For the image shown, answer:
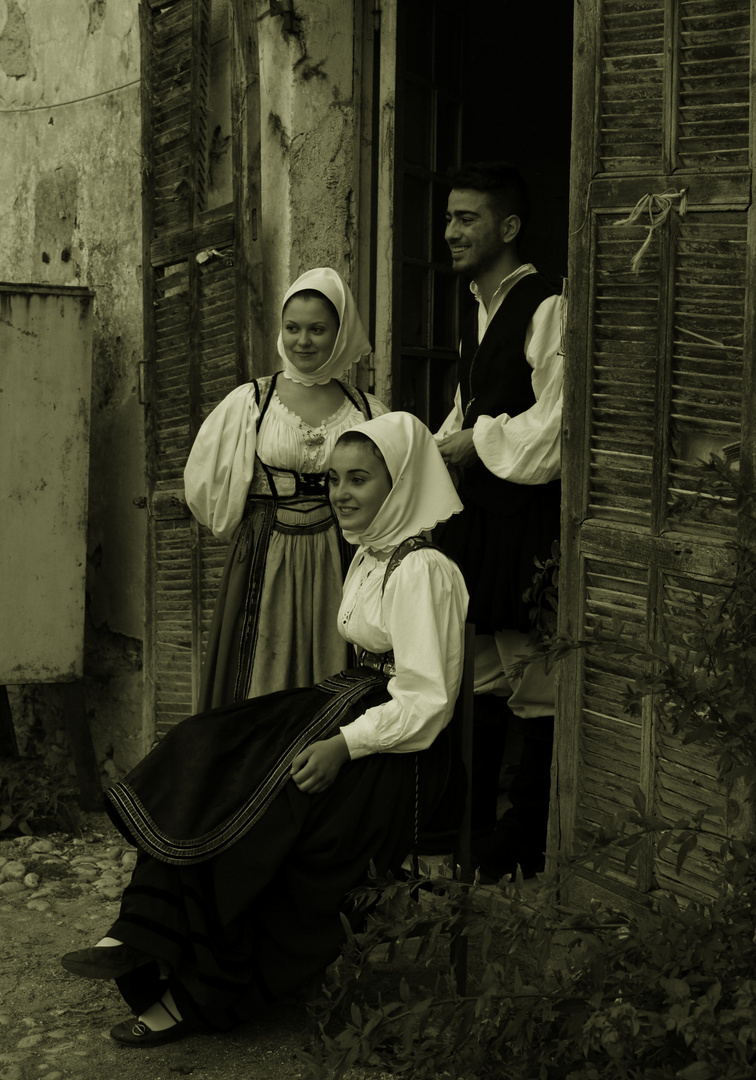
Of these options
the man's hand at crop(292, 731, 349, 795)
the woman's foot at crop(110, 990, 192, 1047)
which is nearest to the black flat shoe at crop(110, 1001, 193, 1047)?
the woman's foot at crop(110, 990, 192, 1047)

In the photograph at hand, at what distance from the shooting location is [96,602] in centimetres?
542

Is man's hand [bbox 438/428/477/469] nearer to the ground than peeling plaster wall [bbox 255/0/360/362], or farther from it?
nearer to the ground

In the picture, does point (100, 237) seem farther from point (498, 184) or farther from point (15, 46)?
point (498, 184)

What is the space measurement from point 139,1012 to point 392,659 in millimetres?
956

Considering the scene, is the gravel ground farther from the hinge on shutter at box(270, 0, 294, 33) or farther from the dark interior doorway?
the dark interior doorway

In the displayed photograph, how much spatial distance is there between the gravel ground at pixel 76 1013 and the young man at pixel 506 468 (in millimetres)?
1016

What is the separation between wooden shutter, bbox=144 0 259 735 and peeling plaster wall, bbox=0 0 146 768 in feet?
1.03

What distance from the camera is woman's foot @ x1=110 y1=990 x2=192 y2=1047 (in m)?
2.83

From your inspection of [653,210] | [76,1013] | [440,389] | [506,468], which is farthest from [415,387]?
[76,1013]

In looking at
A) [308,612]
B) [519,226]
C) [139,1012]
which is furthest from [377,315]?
[139,1012]

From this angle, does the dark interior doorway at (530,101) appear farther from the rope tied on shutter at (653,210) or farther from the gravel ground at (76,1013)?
the gravel ground at (76,1013)

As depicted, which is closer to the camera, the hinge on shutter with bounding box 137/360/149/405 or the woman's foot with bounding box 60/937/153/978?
the woman's foot with bounding box 60/937/153/978

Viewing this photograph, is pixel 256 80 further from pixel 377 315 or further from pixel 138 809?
pixel 138 809

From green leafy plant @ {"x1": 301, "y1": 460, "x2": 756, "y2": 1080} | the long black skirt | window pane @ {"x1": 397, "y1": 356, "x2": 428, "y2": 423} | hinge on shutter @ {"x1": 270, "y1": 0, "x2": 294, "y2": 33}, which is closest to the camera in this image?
green leafy plant @ {"x1": 301, "y1": 460, "x2": 756, "y2": 1080}
